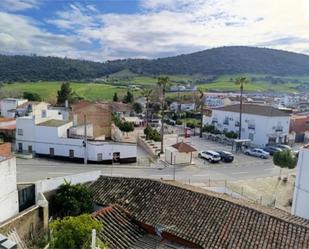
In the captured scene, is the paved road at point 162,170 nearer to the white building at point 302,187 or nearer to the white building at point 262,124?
the white building at point 262,124

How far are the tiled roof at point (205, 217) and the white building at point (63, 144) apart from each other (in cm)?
1808

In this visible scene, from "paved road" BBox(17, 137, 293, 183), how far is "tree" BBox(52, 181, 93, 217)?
458 inches

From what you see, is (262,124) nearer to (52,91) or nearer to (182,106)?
(182,106)

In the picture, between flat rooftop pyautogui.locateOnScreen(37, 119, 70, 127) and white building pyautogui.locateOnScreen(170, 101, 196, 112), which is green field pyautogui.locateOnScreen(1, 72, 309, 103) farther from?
flat rooftop pyautogui.locateOnScreen(37, 119, 70, 127)

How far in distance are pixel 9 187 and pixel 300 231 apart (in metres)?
16.7

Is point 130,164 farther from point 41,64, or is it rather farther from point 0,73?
point 41,64

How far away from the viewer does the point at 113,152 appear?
1578 inches

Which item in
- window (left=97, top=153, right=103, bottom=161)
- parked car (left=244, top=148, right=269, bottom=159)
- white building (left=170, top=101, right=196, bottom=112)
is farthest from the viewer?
white building (left=170, top=101, right=196, bottom=112)

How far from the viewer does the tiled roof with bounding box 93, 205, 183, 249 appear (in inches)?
644

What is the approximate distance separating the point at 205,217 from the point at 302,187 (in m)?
8.04

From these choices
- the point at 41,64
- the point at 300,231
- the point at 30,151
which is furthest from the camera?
the point at 41,64

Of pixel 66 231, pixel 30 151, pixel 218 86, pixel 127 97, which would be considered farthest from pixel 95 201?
pixel 218 86

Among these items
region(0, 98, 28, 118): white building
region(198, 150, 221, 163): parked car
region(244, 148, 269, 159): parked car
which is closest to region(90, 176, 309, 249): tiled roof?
region(198, 150, 221, 163): parked car

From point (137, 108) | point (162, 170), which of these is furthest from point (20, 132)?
point (137, 108)
